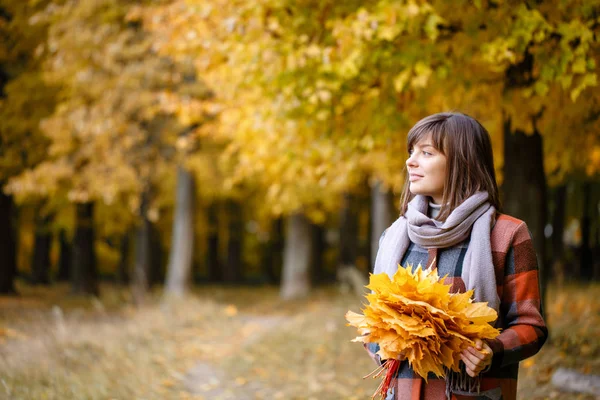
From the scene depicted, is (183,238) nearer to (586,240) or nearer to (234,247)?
(586,240)

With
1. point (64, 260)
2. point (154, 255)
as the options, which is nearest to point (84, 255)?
point (154, 255)

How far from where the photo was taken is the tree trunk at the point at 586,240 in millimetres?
14164

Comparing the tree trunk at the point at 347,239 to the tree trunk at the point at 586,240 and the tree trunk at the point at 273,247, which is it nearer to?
the tree trunk at the point at 586,240

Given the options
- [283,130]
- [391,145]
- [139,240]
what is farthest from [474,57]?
[139,240]

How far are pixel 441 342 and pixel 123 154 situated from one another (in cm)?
1208

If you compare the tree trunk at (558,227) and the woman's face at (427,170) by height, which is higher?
the woman's face at (427,170)

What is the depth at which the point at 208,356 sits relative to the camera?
362 inches

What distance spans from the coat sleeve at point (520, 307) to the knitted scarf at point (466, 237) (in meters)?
0.07

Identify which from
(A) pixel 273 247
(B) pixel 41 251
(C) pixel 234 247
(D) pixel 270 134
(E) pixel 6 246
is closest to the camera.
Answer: (D) pixel 270 134

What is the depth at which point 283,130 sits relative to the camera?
23.1 feet

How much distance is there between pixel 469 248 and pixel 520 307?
0.27 meters

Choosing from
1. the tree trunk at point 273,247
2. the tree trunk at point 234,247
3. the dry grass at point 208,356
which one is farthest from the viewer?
the tree trunk at point 273,247

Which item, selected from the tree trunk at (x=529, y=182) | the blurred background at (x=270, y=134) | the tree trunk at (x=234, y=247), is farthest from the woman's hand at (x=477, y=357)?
the tree trunk at (x=234, y=247)

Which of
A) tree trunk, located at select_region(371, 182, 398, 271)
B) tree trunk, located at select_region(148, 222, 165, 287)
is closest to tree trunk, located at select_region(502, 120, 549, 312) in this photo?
tree trunk, located at select_region(371, 182, 398, 271)
